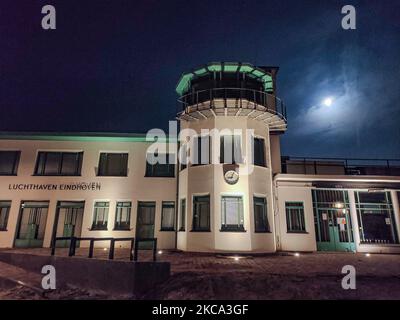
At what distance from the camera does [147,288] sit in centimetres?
639

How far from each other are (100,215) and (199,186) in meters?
6.02

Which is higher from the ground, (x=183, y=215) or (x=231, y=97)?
(x=231, y=97)

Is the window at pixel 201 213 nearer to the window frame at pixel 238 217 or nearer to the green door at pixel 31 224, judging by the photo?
the window frame at pixel 238 217

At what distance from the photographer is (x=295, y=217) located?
43.9 ft

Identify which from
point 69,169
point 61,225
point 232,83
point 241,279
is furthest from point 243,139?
point 61,225

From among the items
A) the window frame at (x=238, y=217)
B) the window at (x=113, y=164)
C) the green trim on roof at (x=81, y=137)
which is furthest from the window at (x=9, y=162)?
the window frame at (x=238, y=217)

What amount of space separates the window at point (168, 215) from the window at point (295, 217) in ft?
20.6

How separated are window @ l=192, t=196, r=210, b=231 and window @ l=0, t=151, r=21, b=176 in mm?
10652

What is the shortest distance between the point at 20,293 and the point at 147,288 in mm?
3712

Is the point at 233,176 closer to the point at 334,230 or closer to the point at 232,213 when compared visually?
the point at 232,213

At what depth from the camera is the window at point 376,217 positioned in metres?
13.4

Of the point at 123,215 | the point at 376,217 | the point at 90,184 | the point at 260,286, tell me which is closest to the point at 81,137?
the point at 90,184

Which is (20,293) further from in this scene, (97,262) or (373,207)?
(373,207)

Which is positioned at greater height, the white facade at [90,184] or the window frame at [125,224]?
the white facade at [90,184]
